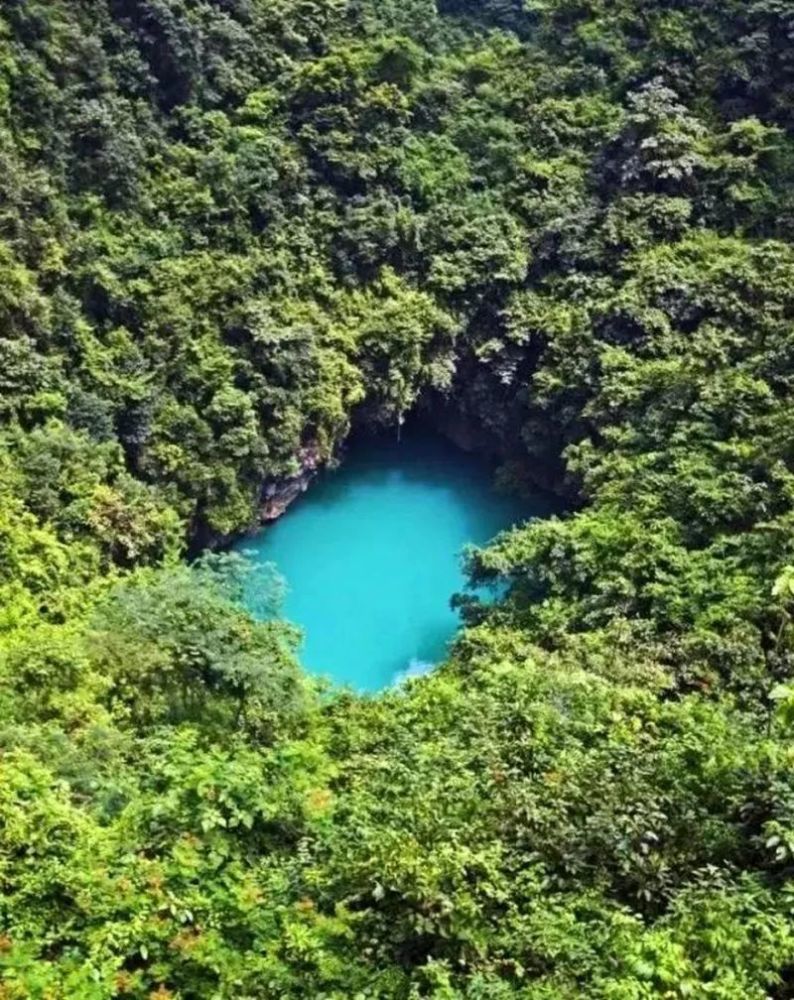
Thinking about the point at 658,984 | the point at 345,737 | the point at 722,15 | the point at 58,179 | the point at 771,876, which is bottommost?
the point at 658,984

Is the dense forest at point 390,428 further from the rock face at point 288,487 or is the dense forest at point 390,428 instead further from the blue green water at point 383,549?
the blue green water at point 383,549

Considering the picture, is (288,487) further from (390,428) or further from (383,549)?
(390,428)

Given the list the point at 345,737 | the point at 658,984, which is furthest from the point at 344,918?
the point at 345,737

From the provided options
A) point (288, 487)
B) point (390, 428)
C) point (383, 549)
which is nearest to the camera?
point (383, 549)

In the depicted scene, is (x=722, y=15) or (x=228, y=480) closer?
(x=228, y=480)

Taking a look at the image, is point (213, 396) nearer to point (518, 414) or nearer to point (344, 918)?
point (518, 414)

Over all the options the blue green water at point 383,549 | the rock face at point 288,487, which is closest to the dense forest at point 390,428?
the rock face at point 288,487

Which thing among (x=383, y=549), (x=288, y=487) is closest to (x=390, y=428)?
(x=288, y=487)

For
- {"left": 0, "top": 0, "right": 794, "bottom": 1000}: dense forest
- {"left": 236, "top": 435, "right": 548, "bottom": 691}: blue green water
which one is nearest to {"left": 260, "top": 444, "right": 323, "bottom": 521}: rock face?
{"left": 0, "top": 0, "right": 794, "bottom": 1000}: dense forest

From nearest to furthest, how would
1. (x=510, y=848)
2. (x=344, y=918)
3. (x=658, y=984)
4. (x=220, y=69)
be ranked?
(x=658, y=984) < (x=344, y=918) < (x=510, y=848) < (x=220, y=69)
